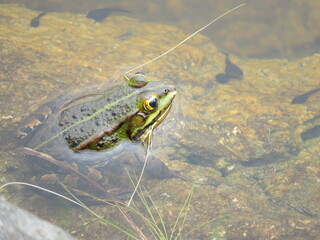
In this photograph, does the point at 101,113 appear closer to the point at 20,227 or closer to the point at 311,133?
the point at 20,227

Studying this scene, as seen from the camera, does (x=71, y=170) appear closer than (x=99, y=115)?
No

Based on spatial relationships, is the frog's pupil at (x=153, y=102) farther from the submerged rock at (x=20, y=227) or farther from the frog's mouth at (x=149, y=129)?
the submerged rock at (x=20, y=227)

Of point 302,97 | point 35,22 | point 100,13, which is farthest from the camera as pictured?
point 100,13

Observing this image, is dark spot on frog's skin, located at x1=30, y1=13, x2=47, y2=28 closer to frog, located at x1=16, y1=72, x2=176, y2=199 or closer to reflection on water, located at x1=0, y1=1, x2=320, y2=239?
reflection on water, located at x1=0, y1=1, x2=320, y2=239

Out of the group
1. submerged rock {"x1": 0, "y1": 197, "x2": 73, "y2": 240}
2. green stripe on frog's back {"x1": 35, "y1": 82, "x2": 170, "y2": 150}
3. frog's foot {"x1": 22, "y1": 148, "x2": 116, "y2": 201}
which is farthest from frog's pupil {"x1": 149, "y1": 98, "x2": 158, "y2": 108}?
submerged rock {"x1": 0, "y1": 197, "x2": 73, "y2": 240}

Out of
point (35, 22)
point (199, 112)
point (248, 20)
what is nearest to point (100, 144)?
point (199, 112)

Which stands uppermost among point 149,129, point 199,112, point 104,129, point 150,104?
point 150,104

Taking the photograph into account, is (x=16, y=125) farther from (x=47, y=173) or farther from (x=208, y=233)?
(x=208, y=233)
